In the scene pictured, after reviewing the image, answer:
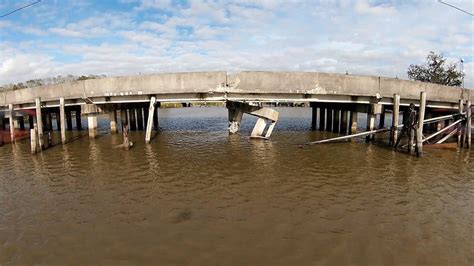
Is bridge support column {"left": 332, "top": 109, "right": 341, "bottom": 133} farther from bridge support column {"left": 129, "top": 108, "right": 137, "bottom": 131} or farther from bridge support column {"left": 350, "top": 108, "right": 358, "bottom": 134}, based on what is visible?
bridge support column {"left": 129, "top": 108, "right": 137, "bottom": 131}

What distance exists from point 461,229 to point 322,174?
5325mm

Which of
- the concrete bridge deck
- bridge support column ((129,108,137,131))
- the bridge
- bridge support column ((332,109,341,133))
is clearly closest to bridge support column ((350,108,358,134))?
the bridge

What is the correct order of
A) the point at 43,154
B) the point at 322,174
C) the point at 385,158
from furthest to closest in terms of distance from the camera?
the point at 43,154
the point at 385,158
the point at 322,174

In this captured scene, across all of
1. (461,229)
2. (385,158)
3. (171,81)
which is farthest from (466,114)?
(171,81)

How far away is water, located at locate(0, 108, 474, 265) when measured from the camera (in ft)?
20.9

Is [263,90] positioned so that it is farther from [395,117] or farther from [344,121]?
[344,121]

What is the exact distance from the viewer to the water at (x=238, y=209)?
6.38 m

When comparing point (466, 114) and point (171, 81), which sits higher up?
point (171, 81)

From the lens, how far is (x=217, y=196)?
985cm

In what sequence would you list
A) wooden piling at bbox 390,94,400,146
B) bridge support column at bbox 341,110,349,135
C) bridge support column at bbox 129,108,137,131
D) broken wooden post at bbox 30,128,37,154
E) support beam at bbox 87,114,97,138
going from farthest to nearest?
1. bridge support column at bbox 129,108,137,131
2. bridge support column at bbox 341,110,349,135
3. support beam at bbox 87,114,97,138
4. wooden piling at bbox 390,94,400,146
5. broken wooden post at bbox 30,128,37,154

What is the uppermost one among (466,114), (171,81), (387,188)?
(171,81)

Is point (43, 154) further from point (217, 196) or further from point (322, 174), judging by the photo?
point (322, 174)

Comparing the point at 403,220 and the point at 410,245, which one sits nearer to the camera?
the point at 410,245

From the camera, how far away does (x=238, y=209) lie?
875 centimetres
